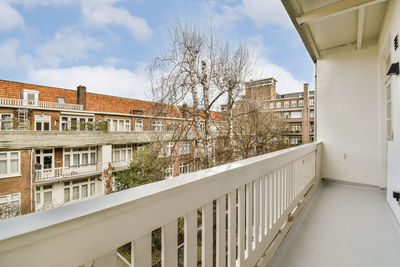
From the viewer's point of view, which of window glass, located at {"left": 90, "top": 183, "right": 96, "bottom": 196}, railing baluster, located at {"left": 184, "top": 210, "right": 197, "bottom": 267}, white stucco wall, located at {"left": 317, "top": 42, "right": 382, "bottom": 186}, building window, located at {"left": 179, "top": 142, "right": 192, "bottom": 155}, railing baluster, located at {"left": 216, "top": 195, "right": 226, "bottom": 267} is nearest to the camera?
railing baluster, located at {"left": 184, "top": 210, "right": 197, "bottom": 267}

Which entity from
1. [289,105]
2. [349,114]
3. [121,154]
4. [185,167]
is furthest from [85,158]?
[289,105]

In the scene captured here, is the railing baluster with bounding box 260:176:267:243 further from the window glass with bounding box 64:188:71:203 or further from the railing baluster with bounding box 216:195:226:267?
the window glass with bounding box 64:188:71:203

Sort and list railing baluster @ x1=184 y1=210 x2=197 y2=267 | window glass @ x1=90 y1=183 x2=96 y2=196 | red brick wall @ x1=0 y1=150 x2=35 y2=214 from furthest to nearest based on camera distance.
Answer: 1. window glass @ x1=90 y1=183 x2=96 y2=196
2. red brick wall @ x1=0 y1=150 x2=35 y2=214
3. railing baluster @ x1=184 y1=210 x2=197 y2=267

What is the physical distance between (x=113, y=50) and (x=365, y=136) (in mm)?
3715

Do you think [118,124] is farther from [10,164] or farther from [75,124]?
[10,164]

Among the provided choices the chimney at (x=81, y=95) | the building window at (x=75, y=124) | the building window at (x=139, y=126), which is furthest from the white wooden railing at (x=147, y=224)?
the building window at (x=139, y=126)

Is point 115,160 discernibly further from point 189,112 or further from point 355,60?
point 355,60

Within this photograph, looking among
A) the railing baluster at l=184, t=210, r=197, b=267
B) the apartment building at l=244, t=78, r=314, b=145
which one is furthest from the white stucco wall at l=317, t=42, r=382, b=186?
the railing baluster at l=184, t=210, r=197, b=267

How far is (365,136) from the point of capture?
120 inches

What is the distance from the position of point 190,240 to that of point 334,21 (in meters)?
3.18

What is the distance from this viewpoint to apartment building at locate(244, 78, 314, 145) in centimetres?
436

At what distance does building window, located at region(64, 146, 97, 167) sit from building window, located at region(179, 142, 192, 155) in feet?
8.39

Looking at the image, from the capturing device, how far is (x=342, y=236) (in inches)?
63.6

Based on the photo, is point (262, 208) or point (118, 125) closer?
point (262, 208)
